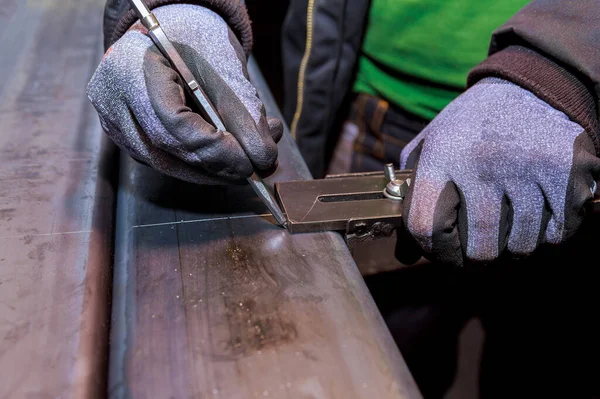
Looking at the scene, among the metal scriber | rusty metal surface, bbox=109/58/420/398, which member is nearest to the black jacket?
the metal scriber

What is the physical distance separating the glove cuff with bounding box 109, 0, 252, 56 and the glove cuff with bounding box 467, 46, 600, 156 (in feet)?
1.34

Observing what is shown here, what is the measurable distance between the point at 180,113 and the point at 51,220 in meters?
0.24

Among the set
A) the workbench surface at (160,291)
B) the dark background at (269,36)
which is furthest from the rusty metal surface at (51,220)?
the dark background at (269,36)

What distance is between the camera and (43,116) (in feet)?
3.02

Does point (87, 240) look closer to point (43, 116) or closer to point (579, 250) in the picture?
point (43, 116)

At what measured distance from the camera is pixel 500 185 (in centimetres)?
73

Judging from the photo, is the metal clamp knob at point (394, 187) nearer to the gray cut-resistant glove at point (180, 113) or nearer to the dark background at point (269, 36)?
the gray cut-resistant glove at point (180, 113)

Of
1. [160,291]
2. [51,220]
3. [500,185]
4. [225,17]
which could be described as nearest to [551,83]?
[500,185]

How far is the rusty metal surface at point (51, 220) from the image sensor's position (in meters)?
0.52

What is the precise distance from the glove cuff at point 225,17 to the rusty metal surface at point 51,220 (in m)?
0.19

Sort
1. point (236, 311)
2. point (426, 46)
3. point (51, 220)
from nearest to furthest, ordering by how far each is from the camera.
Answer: point (236, 311), point (51, 220), point (426, 46)

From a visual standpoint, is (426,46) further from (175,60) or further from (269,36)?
(269,36)

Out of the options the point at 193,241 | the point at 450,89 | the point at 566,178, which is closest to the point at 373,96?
the point at 450,89

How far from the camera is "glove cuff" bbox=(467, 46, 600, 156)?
0.77 metres
